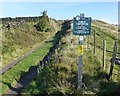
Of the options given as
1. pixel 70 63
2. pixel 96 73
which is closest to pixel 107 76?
pixel 96 73

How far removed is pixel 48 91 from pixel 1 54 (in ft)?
44.5

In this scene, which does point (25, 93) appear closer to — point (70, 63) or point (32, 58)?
point (70, 63)

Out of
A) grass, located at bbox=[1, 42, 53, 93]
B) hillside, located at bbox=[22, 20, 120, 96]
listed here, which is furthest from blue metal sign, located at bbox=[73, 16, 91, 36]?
grass, located at bbox=[1, 42, 53, 93]

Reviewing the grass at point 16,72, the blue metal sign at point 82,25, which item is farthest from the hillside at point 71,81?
the blue metal sign at point 82,25

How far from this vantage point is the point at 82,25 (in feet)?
50.3

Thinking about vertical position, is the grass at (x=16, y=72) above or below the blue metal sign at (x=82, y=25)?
below

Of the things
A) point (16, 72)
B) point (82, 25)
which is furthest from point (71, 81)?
point (16, 72)

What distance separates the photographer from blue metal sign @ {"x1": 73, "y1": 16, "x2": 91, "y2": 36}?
15258 millimetres

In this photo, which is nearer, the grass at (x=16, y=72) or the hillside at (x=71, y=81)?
the hillside at (x=71, y=81)

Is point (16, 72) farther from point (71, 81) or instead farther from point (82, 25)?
point (82, 25)

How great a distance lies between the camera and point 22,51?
110 ft

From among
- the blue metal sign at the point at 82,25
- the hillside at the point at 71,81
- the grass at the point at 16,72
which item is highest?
the blue metal sign at the point at 82,25

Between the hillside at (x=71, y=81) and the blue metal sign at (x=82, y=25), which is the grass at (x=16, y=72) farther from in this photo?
the blue metal sign at (x=82, y=25)

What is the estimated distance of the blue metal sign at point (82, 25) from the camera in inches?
601
